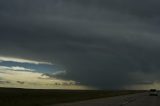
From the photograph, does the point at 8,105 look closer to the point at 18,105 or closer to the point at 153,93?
the point at 18,105

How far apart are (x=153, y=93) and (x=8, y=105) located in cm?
6596

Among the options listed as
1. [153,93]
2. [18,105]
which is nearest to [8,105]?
[18,105]

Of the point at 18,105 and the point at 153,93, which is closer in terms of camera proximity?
the point at 18,105

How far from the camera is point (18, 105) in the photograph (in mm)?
30922

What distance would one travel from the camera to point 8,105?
29.9 m

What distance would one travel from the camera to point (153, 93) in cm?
9088

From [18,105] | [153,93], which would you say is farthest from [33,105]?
[153,93]

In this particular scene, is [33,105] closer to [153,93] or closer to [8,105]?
[8,105]

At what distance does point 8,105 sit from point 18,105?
122 cm

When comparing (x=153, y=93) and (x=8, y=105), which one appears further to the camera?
(x=153, y=93)

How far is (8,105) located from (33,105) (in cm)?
242

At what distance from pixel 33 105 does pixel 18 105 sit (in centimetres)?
132

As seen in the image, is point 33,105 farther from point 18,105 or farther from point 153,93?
point 153,93
